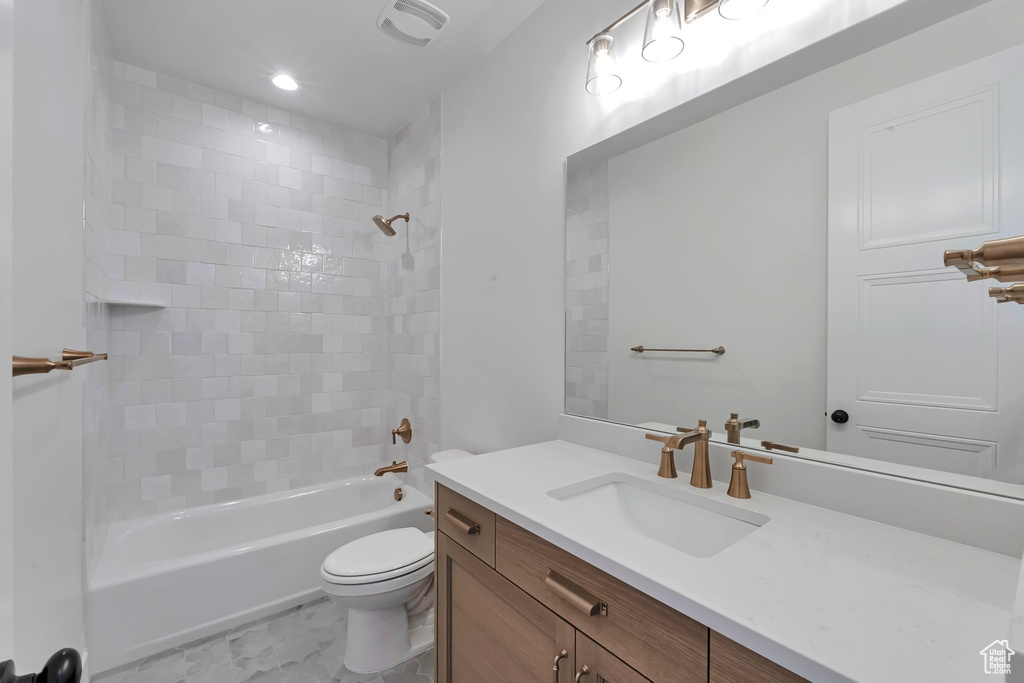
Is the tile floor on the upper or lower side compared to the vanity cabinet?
lower

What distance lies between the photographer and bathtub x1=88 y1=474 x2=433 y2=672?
172 cm

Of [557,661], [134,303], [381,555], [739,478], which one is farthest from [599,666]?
[134,303]

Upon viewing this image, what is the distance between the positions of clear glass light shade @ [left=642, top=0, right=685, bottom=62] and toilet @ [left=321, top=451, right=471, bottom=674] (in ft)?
6.24

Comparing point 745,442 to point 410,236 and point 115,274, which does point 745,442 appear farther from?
point 115,274

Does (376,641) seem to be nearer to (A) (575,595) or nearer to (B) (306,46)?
(A) (575,595)

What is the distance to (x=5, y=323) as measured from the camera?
438 mm

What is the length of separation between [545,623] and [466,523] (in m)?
0.32

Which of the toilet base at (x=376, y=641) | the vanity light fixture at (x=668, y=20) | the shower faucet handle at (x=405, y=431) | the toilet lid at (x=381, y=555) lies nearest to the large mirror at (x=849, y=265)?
the vanity light fixture at (x=668, y=20)

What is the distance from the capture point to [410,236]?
2.69m

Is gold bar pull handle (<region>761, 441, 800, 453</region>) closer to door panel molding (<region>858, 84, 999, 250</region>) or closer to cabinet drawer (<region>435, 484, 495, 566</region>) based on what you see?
door panel molding (<region>858, 84, 999, 250</region>)

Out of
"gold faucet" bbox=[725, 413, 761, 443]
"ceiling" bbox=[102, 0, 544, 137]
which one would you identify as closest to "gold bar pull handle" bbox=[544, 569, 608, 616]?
"gold faucet" bbox=[725, 413, 761, 443]

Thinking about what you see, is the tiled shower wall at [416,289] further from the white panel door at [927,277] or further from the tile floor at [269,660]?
the white panel door at [927,277]

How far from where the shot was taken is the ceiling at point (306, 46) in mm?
1795

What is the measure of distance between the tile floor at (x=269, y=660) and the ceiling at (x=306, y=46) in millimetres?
2610
